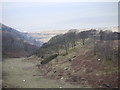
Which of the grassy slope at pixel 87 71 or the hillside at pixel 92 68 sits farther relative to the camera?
the hillside at pixel 92 68

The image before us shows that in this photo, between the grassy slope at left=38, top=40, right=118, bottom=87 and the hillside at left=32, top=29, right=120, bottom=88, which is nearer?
the grassy slope at left=38, top=40, right=118, bottom=87

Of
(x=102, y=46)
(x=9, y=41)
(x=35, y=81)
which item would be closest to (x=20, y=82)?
(x=35, y=81)

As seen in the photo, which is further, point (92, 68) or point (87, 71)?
point (92, 68)

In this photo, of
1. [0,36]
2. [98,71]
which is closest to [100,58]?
[98,71]

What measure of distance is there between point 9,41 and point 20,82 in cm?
10919

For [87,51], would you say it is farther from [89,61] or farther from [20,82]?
[20,82]

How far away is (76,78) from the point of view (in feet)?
178

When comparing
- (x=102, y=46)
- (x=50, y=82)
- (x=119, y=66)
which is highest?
(x=102, y=46)

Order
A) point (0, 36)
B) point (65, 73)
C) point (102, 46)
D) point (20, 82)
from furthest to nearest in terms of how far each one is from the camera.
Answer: point (0, 36), point (102, 46), point (65, 73), point (20, 82)

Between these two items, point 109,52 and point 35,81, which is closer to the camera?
point 35,81

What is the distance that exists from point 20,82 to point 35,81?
11.9 feet

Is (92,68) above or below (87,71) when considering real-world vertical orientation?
above

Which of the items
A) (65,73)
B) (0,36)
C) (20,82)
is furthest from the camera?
(0,36)

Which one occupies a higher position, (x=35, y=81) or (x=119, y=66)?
(x=119, y=66)
